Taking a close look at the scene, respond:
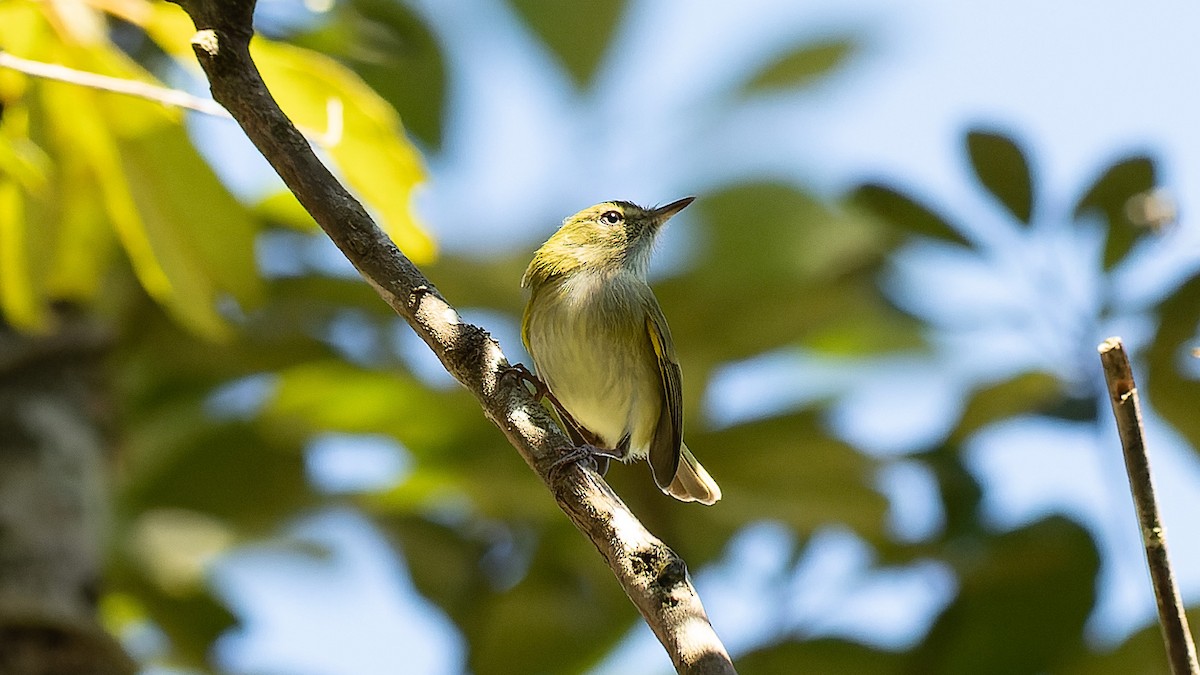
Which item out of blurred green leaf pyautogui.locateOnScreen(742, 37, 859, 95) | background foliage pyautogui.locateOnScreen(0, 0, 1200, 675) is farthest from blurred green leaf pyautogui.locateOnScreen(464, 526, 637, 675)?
blurred green leaf pyautogui.locateOnScreen(742, 37, 859, 95)

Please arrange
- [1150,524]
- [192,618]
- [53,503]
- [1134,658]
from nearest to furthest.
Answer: [1150,524] < [53,503] < [1134,658] < [192,618]

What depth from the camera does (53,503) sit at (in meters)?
2.19

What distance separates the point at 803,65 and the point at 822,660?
1702mm

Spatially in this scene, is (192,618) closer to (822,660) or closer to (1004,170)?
(822,660)

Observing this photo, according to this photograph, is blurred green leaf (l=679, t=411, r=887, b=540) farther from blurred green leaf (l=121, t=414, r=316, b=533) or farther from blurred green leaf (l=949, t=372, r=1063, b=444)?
blurred green leaf (l=121, t=414, r=316, b=533)

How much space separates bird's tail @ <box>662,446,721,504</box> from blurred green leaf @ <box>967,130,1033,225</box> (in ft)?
2.67

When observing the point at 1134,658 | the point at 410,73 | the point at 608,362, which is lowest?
the point at 1134,658

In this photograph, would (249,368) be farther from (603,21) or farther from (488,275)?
(603,21)

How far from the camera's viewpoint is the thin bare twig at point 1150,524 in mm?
883

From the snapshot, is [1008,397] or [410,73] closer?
[1008,397]

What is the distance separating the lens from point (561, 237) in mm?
2756

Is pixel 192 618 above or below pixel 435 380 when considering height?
below

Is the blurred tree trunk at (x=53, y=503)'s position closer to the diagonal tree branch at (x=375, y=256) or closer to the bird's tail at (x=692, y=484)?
the bird's tail at (x=692, y=484)

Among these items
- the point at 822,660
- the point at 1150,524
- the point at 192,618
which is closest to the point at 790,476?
the point at 822,660
